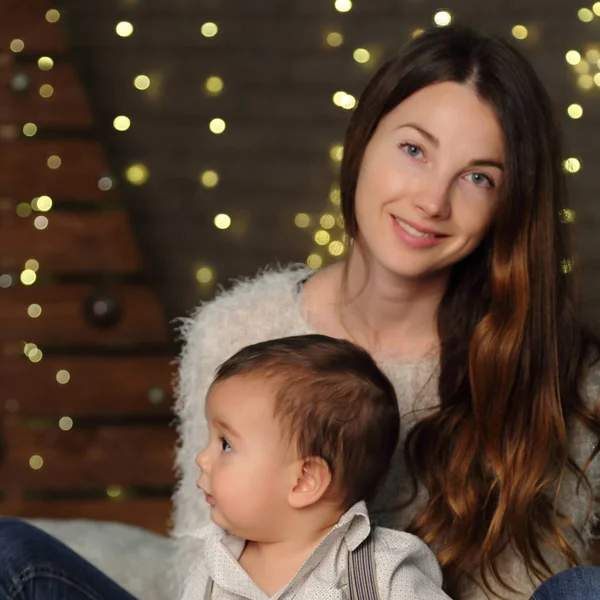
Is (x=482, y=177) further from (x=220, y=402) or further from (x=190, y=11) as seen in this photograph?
(x=190, y=11)

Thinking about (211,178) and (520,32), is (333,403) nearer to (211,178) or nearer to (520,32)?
(211,178)

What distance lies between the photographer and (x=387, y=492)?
67.2 inches

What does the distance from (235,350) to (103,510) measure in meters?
1.26

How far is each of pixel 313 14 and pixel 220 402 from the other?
1687 millimetres

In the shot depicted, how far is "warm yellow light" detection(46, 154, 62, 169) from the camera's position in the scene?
111 inches

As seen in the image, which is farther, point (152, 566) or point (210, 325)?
point (152, 566)

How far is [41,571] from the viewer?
150 centimetres

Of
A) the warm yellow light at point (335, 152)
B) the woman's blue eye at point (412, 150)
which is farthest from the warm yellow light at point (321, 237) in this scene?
the woman's blue eye at point (412, 150)

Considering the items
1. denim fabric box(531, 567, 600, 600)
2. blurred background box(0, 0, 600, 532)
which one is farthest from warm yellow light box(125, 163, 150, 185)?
denim fabric box(531, 567, 600, 600)

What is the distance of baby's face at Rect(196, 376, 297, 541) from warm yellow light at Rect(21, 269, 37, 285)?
5.23 ft

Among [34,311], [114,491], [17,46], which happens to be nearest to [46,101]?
[17,46]

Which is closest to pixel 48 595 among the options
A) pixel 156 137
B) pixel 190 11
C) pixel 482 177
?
pixel 482 177

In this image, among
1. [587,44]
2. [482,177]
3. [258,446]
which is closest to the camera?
[258,446]

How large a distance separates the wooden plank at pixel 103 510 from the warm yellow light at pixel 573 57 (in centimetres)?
160
